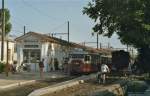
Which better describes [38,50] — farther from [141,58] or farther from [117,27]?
[117,27]

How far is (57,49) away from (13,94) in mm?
50421

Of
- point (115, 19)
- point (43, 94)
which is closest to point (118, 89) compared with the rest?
point (43, 94)

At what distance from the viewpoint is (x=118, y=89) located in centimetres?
3656

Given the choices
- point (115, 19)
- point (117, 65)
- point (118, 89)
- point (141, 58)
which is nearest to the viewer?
point (118, 89)

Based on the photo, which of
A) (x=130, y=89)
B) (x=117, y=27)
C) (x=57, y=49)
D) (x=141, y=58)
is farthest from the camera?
(x=57, y=49)

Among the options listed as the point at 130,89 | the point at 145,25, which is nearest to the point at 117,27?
the point at 145,25

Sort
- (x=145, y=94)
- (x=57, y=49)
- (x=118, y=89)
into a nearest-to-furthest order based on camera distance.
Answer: (x=145, y=94), (x=118, y=89), (x=57, y=49)

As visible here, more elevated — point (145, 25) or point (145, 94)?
point (145, 25)

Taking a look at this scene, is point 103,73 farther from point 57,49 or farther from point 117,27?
point 57,49

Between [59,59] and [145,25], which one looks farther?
[59,59]

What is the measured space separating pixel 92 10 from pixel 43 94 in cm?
2554

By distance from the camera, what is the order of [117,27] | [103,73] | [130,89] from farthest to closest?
[117,27]
[103,73]
[130,89]

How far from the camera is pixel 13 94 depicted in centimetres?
3334

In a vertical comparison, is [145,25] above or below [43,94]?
above
